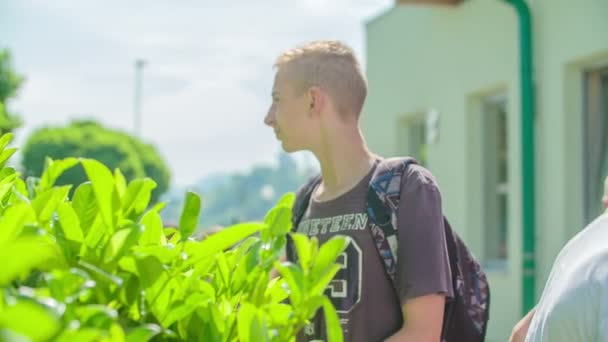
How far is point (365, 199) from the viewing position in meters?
2.60

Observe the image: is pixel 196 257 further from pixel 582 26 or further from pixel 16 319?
pixel 582 26

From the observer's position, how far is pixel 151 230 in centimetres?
158

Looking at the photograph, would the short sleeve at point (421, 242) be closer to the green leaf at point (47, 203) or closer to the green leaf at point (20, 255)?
the green leaf at point (47, 203)

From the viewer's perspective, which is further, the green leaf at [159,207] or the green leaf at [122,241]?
the green leaf at [159,207]

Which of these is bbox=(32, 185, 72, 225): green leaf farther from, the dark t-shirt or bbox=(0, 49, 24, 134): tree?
bbox=(0, 49, 24, 134): tree

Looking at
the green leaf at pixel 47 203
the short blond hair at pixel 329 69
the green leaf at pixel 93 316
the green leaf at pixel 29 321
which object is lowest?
the green leaf at pixel 93 316

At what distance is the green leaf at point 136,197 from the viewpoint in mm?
1578

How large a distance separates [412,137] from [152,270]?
1003 cm

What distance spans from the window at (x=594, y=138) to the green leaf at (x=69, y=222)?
6.24m

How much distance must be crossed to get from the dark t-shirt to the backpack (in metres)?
0.03

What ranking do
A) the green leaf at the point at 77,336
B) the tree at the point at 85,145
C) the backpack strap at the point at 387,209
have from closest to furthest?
the green leaf at the point at 77,336
the backpack strap at the point at 387,209
the tree at the point at 85,145

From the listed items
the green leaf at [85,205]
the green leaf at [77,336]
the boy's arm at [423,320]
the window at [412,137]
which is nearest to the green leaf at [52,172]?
the green leaf at [85,205]

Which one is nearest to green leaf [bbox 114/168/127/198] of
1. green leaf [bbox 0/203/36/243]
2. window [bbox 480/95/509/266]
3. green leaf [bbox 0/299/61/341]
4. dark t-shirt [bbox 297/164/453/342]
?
green leaf [bbox 0/203/36/243]

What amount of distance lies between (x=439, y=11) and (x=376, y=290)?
778cm
